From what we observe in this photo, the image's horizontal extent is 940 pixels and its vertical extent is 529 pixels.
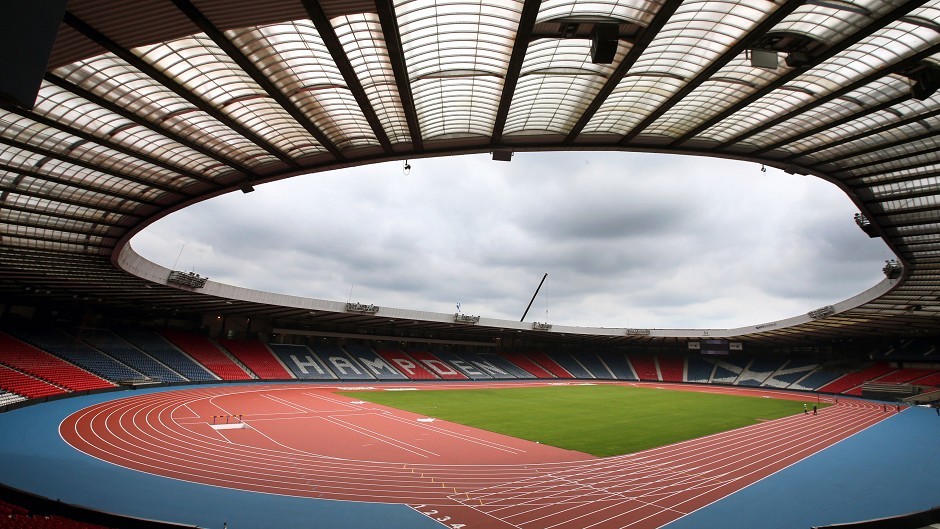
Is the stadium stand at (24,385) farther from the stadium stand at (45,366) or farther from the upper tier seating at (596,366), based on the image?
the upper tier seating at (596,366)

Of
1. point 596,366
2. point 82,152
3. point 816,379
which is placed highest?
point 82,152

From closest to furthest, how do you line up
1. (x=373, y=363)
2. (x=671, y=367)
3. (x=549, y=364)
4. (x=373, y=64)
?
(x=373, y=64) → (x=373, y=363) → (x=549, y=364) → (x=671, y=367)

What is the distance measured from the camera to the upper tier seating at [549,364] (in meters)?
76.5

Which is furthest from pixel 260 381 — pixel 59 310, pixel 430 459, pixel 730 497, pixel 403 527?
pixel 730 497

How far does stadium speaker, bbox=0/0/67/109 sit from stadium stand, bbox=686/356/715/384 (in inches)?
3247

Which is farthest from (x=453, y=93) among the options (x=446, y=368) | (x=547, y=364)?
(x=547, y=364)

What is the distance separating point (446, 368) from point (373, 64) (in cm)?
5856

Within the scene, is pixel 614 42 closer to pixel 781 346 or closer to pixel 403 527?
pixel 403 527

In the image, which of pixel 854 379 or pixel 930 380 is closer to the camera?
pixel 930 380

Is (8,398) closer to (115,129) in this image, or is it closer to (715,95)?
(115,129)

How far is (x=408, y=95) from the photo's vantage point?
1404 cm

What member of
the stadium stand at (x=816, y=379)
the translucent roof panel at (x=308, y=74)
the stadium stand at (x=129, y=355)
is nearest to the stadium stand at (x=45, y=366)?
the stadium stand at (x=129, y=355)

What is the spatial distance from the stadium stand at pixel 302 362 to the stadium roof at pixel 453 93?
112ft

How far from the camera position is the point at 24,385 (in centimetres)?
3088
